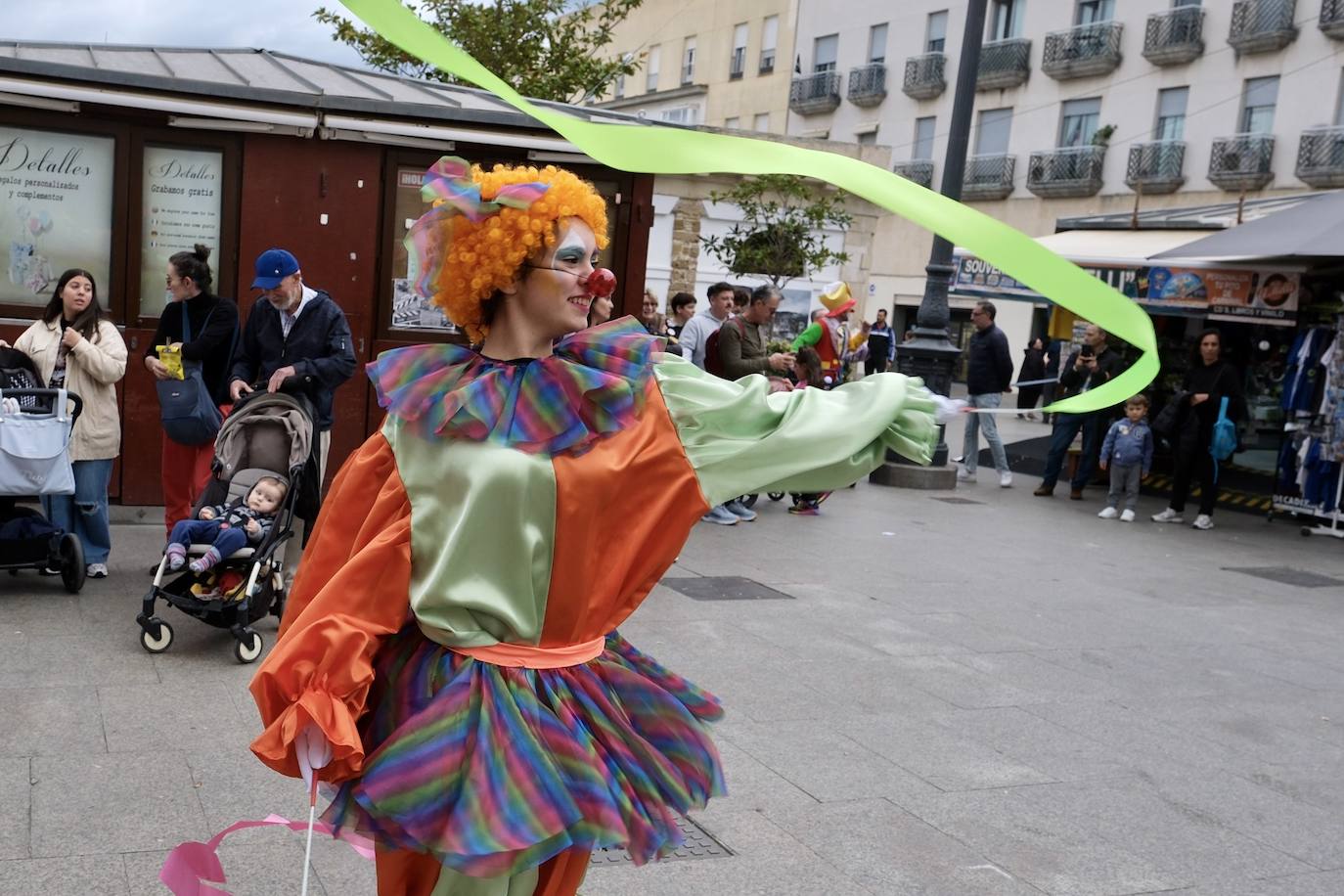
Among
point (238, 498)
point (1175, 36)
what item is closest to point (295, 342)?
point (238, 498)

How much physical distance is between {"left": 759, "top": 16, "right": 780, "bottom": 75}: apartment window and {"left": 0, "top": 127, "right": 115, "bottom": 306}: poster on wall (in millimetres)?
41709

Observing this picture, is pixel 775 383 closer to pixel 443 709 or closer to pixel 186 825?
pixel 443 709

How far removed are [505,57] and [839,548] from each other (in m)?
14.4

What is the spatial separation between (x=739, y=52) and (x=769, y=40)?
177cm

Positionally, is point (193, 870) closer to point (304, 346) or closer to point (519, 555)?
point (519, 555)

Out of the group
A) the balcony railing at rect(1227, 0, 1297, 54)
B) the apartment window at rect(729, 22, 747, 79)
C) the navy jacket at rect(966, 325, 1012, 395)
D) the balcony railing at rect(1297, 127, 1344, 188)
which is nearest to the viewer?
the navy jacket at rect(966, 325, 1012, 395)

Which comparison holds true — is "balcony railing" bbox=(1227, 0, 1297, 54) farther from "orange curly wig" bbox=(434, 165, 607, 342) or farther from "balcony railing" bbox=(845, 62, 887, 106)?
"orange curly wig" bbox=(434, 165, 607, 342)

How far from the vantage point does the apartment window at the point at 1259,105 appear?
32.1 m

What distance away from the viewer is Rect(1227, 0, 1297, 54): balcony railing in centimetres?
3116

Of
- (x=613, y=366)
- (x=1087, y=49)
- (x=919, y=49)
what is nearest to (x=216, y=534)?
(x=613, y=366)

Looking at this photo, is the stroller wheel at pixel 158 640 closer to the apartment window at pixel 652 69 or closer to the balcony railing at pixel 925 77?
the balcony railing at pixel 925 77

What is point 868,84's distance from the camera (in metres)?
43.8

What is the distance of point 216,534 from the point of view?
609 cm

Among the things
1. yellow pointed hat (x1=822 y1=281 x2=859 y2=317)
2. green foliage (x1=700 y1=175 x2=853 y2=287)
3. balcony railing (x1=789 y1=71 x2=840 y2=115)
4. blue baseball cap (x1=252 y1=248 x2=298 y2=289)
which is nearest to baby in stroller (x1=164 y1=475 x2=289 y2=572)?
blue baseball cap (x1=252 y1=248 x2=298 y2=289)
